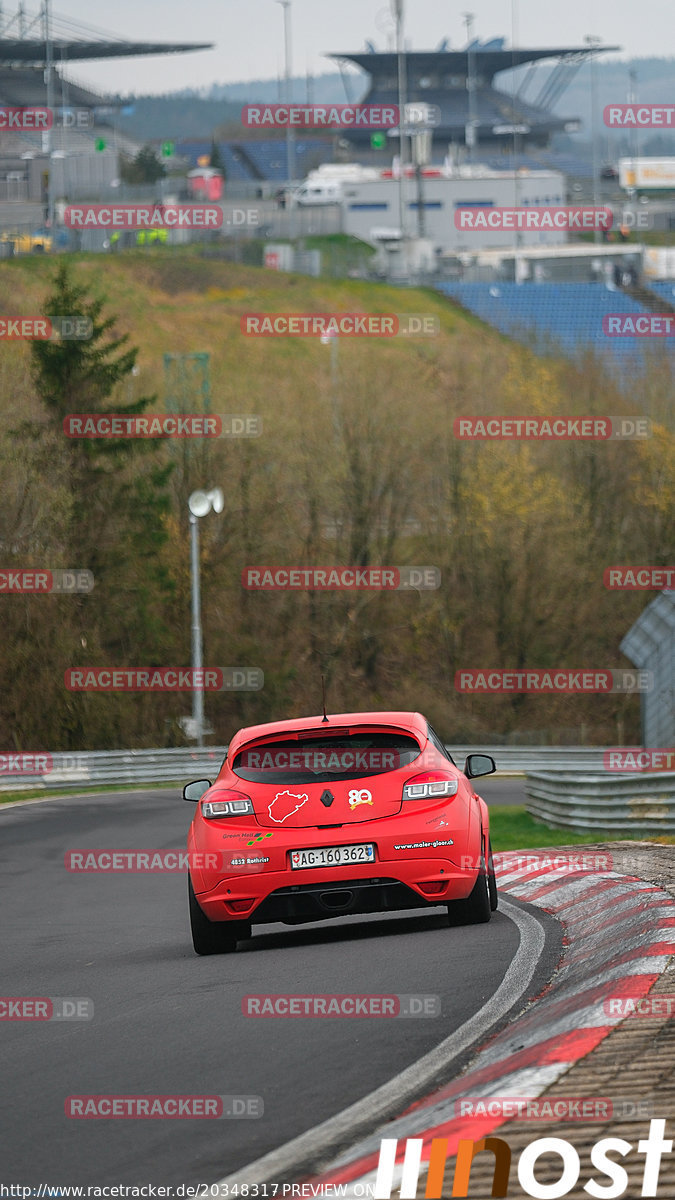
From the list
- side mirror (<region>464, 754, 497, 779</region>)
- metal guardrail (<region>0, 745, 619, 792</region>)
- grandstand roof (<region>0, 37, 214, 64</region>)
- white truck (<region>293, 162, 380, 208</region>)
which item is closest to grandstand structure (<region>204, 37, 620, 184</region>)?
white truck (<region>293, 162, 380, 208</region>)

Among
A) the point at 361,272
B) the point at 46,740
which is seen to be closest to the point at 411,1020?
the point at 46,740

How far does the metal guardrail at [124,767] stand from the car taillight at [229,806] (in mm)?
24827

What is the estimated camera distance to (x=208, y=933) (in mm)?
9469

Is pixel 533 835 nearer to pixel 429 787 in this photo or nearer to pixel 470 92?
pixel 429 787

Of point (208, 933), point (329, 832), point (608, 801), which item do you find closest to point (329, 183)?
point (608, 801)

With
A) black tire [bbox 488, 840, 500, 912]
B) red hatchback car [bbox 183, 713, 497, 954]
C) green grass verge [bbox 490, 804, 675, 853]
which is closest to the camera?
red hatchback car [bbox 183, 713, 497, 954]

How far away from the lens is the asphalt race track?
5.25 metres

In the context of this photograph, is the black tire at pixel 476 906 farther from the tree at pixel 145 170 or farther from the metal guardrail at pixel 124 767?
the tree at pixel 145 170

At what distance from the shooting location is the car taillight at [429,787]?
367 inches

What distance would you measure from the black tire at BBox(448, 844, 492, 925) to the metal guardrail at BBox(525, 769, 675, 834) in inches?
311

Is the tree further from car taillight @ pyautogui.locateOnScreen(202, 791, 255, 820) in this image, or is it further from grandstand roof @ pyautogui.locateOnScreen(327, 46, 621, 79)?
car taillight @ pyautogui.locateOnScreen(202, 791, 255, 820)

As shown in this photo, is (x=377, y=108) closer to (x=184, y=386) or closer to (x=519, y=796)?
(x=184, y=386)

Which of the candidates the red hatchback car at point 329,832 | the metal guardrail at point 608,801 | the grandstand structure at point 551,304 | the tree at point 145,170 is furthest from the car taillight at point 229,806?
the tree at point 145,170

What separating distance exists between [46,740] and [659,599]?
25.4 metres
